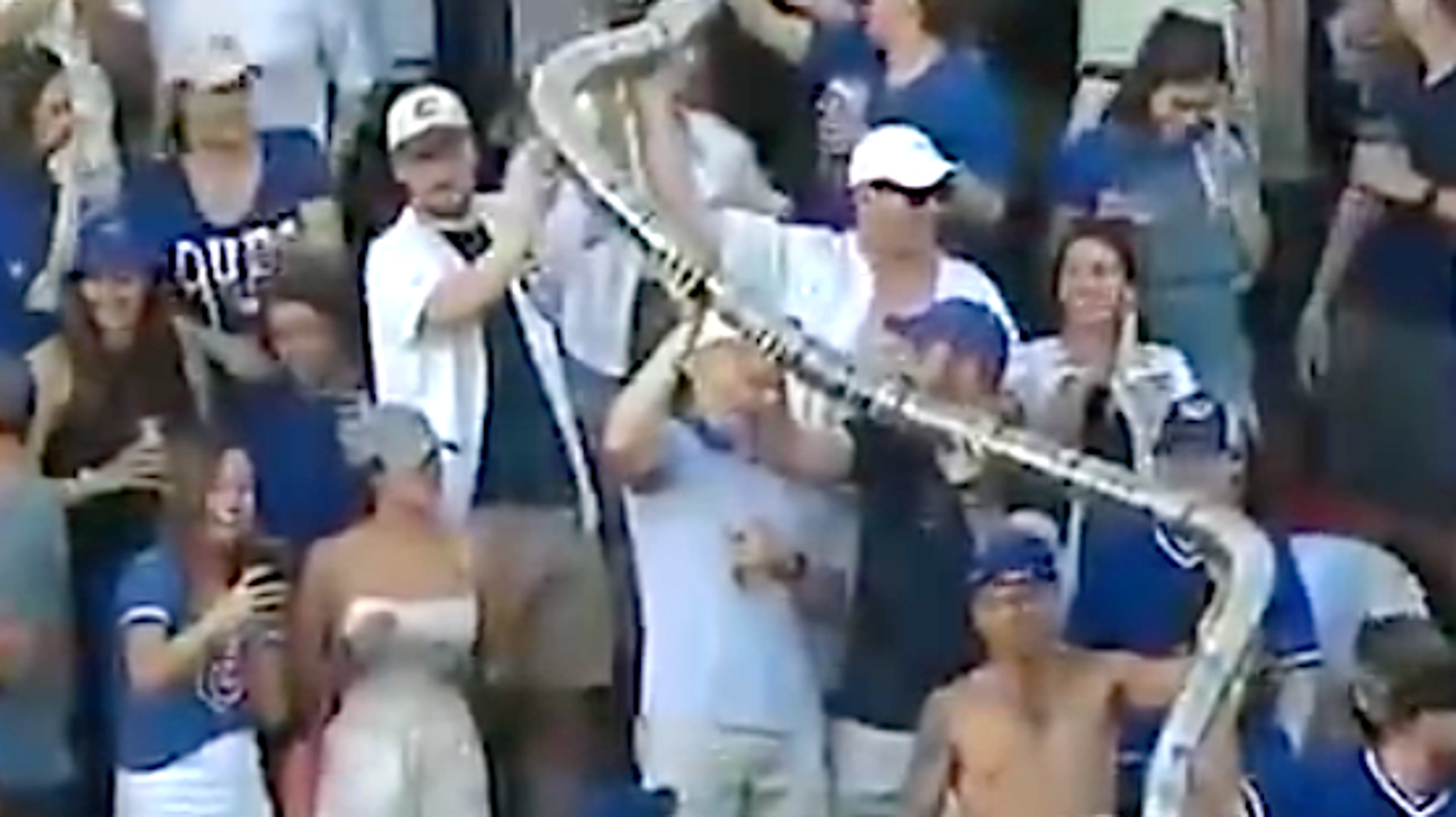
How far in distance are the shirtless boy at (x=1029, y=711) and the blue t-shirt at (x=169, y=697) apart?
41.9 inches

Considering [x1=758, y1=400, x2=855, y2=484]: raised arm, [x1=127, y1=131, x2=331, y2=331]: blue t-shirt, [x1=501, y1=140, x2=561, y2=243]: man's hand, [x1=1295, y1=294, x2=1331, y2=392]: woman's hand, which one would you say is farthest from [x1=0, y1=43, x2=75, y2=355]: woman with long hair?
[x1=1295, y1=294, x2=1331, y2=392]: woman's hand

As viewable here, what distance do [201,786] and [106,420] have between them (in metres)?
0.60

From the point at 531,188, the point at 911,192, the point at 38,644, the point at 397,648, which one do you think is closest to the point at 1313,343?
the point at 911,192

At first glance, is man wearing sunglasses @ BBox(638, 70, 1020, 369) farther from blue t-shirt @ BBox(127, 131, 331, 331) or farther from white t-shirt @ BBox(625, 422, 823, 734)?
blue t-shirt @ BBox(127, 131, 331, 331)

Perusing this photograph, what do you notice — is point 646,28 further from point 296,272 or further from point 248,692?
point 248,692

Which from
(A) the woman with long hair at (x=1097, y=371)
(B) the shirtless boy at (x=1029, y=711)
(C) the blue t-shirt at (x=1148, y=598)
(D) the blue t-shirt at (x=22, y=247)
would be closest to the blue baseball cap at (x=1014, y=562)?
(B) the shirtless boy at (x=1029, y=711)

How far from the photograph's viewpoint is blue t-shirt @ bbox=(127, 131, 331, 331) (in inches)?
319

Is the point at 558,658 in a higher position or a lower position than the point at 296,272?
lower

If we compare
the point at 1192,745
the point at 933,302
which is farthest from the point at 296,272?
the point at 1192,745

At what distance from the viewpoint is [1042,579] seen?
7512mm

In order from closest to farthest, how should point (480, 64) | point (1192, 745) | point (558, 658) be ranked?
point (1192, 745)
point (558, 658)
point (480, 64)

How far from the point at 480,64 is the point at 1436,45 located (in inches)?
61.7

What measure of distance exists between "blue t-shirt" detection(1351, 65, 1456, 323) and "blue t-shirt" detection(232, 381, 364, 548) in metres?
1.58

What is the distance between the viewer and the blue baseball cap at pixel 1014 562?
7.52 meters
